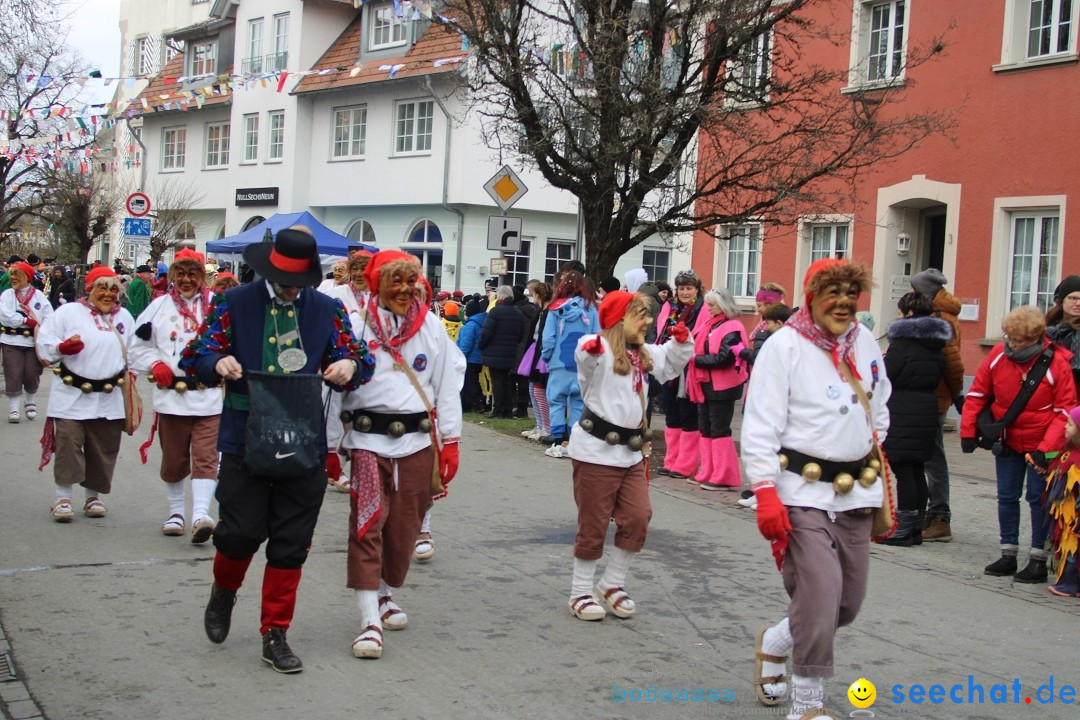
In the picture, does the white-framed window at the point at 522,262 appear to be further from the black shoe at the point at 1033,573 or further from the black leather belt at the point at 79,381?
the black shoe at the point at 1033,573

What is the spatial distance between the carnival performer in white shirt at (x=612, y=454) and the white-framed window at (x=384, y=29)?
95.1ft

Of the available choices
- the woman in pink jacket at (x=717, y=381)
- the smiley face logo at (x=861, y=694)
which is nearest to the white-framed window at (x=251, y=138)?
the woman in pink jacket at (x=717, y=381)

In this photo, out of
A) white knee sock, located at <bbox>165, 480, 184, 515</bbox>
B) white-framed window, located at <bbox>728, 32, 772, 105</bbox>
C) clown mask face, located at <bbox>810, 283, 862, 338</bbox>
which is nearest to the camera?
clown mask face, located at <bbox>810, 283, 862, 338</bbox>

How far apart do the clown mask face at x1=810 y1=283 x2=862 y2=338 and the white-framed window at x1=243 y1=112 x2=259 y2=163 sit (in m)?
35.5

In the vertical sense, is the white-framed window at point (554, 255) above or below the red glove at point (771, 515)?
above

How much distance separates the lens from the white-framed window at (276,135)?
37219 millimetres

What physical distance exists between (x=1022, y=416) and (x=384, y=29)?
29843mm

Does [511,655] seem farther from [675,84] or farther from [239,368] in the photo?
[675,84]

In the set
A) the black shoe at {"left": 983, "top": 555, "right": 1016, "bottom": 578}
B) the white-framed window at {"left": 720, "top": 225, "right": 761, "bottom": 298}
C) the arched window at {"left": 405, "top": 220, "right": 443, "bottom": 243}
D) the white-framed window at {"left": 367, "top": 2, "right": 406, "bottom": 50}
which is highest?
the white-framed window at {"left": 367, "top": 2, "right": 406, "bottom": 50}

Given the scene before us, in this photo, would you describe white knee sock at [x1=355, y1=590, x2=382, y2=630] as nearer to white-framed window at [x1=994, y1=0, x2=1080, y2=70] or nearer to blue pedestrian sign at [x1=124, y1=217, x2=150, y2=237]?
white-framed window at [x1=994, y1=0, x2=1080, y2=70]

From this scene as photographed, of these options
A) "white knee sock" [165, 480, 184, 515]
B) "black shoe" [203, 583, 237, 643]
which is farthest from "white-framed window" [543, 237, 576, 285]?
"black shoe" [203, 583, 237, 643]

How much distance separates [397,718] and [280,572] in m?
0.94

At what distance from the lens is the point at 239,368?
16.8 ft

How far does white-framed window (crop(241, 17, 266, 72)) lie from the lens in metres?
38.7
